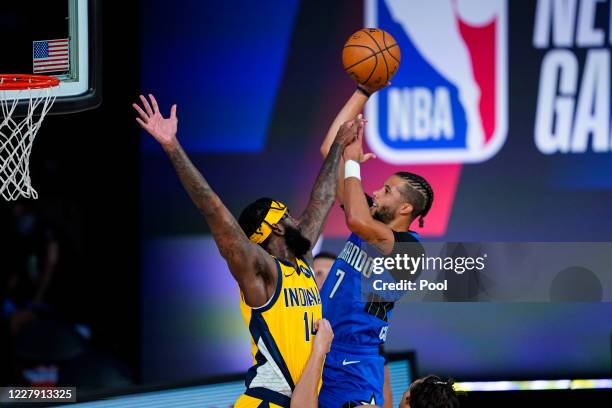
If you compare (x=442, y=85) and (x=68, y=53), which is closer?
(x=68, y=53)

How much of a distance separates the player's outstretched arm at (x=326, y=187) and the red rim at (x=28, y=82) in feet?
5.69

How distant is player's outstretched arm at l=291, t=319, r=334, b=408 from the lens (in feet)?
17.9

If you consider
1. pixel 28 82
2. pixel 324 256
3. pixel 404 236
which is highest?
pixel 28 82

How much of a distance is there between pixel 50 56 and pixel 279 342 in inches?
99.8

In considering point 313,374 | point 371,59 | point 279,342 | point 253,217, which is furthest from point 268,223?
point 371,59

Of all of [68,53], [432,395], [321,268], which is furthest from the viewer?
[321,268]

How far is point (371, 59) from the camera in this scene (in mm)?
6930

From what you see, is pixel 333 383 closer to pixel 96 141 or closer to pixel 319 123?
pixel 319 123

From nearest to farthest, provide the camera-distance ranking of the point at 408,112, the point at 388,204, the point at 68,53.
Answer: the point at 388,204, the point at 68,53, the point at 408,112

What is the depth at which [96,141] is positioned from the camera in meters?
9.41

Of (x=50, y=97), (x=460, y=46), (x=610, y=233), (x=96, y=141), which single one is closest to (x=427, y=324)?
(x=610, y=233)

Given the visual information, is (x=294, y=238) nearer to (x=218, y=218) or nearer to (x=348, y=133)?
(x=218, y=218)

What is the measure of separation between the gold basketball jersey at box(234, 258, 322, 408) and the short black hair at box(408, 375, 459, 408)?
57 cm

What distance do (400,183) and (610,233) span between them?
3188mm
